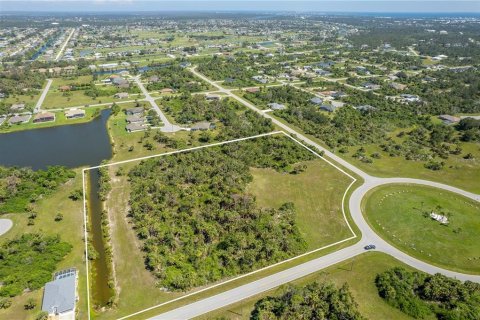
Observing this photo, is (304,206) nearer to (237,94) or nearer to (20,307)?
(20,307)

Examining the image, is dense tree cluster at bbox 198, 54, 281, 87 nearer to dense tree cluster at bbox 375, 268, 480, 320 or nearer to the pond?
the pond

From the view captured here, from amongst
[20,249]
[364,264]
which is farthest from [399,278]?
[20,249]

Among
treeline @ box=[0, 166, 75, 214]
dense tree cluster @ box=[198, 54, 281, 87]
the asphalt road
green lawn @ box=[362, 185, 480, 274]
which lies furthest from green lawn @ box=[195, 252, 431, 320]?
dense tree cluster @ box=[198, 54, 281, 87]

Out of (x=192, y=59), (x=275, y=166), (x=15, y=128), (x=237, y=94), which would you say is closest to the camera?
(x=275, y=166)

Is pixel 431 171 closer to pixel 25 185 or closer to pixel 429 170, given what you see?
pixel 429 170

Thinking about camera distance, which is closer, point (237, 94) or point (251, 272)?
point (251, 272)

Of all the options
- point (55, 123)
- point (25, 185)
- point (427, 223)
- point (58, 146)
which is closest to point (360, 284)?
point (427, 223)
